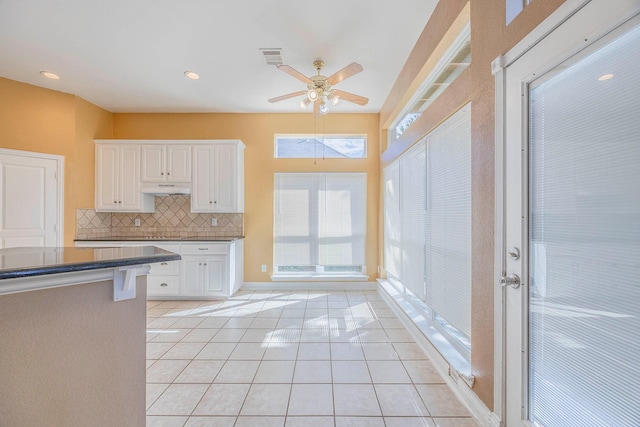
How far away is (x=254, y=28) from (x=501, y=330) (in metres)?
3.04

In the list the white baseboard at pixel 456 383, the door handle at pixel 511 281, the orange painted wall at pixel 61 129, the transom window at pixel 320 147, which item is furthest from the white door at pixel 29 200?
the door handle at pixel 511 281

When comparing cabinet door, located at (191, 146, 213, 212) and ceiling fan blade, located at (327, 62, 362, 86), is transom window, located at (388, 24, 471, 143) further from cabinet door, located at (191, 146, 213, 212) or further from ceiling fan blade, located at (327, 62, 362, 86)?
cabinet door, located at (191, 146, 213, 212)

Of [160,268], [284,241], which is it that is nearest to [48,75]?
[160,268]

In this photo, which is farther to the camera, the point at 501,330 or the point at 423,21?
the point at 423,21

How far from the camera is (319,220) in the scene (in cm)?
439

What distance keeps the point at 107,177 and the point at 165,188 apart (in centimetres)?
91

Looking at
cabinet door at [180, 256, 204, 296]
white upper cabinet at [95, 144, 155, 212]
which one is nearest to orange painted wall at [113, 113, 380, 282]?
white upper cabinet at [95, 144, 155, 212]

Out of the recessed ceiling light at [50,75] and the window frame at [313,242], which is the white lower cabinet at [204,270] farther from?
the recessed ceiling light at [50,75]

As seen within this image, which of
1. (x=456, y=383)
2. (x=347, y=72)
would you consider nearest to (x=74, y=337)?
(x=456, y=383)

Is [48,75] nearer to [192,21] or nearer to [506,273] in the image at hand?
[192,21]

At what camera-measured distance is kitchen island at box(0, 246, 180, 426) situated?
0.95 metres

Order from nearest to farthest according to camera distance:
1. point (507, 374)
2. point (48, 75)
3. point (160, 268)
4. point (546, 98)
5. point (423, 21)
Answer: point (546, 98), point (507, 374), point (423, 21), point (48, 75), point (160, 268)

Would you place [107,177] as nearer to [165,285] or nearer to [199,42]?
[165,285]

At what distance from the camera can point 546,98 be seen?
3.84 feet
